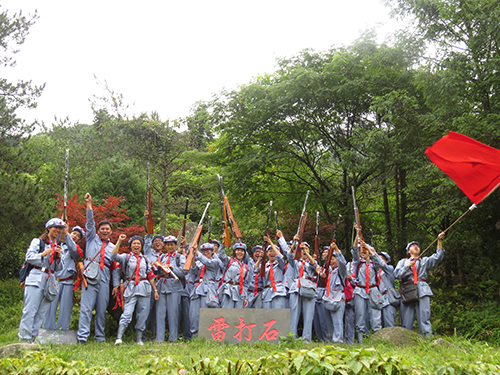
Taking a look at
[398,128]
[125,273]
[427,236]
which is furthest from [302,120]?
[125,273]

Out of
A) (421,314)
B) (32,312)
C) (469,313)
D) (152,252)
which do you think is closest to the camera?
(32,312)

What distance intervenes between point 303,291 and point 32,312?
4.47 metres

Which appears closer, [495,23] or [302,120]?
[495,23]

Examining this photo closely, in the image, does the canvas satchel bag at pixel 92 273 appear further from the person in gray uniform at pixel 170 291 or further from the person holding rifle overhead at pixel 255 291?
the person holding rifle overhead at pixel 255 291

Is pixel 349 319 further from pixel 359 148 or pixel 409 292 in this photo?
pixel 359 148

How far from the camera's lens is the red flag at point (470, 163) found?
5.99m

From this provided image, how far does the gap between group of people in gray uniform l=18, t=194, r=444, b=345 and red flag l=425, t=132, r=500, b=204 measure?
1624 mm

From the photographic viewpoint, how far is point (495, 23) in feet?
26.7

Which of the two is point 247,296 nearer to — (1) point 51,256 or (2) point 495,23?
(1) point 51,256

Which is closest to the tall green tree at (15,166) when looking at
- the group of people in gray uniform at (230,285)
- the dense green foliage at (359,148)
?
the dense green foliage at (359,148)

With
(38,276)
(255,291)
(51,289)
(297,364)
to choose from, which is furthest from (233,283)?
(297,364)

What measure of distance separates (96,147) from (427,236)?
1949 centimetres

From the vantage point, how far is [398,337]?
6.95m

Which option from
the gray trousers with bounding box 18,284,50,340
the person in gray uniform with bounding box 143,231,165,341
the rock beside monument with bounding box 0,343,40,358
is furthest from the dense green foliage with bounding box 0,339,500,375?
the person in gray uniform with bounding box 143,231,165,341
